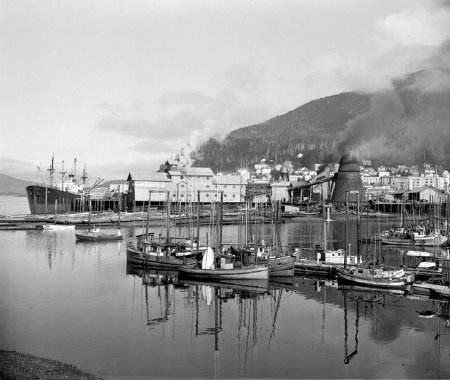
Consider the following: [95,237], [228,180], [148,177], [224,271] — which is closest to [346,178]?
[228,180]

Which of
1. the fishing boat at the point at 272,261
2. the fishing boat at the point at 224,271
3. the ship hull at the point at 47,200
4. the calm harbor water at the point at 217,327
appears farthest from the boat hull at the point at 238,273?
the ship hull at the point at 47,200

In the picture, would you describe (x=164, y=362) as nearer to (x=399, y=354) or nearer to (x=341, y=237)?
(x=399, y=354)

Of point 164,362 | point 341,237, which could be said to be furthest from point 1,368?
point 341,237

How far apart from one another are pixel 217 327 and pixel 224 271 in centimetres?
Result: 970

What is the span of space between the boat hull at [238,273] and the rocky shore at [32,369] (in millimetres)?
16702

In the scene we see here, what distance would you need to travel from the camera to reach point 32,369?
40.8 feet

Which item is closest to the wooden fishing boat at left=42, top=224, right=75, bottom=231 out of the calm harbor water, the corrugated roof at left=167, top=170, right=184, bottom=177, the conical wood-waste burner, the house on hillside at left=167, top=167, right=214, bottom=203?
the calm harbor water

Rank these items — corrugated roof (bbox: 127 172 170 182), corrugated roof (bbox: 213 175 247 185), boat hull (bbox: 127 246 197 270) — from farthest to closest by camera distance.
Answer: corrugated roof (bbox: 213 175 247 185) < corrugated roof (bbox: 127 172 170 182) < boat hull (bbox: 127 246 197 270)

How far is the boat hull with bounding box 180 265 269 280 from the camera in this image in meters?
29.8

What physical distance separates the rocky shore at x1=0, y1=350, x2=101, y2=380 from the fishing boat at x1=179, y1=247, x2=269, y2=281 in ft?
54.8

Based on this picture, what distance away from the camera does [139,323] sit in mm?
20906

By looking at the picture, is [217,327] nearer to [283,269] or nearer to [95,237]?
[283,269]

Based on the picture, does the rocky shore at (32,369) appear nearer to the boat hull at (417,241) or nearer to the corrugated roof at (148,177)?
the boat hull at (417,241)

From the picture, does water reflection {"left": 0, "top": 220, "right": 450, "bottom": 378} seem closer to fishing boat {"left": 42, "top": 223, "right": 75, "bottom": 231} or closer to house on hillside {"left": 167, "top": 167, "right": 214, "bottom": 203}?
fishing boat {"left": 42, "top": 223, "right": 75, "bottom": 231}
